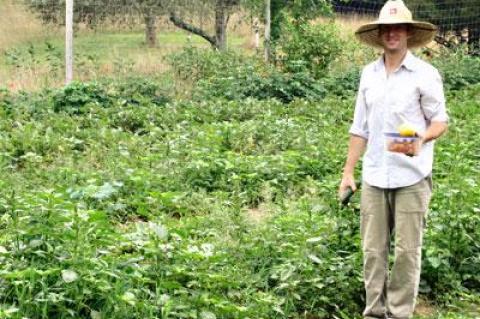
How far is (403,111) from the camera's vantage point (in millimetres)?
4926

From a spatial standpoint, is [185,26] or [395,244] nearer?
[395,244]

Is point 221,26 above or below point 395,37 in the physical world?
below

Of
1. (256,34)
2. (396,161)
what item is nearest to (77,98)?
(256,34)

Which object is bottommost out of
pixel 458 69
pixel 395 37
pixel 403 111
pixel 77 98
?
pixel 77 98

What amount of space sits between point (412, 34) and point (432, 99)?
55 centimetres

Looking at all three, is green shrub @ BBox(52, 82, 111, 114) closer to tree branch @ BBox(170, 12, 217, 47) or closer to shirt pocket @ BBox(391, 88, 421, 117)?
tree branch @ BBox(170, 12, 217, 47)

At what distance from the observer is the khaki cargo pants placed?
4.94 metres

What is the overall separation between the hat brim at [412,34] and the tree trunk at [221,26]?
9378 millimetres

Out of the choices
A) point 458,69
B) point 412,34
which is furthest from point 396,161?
point 458,69

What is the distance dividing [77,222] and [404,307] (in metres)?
2.03

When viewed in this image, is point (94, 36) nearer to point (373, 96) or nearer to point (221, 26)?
point (221, 26)

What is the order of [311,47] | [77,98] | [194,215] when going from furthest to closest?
[311,47], [77,98], [194,215]

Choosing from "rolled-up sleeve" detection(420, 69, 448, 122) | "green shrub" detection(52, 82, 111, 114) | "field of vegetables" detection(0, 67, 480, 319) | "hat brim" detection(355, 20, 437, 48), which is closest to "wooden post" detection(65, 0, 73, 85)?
"green shrub" detection(52, 82, 111, 114)

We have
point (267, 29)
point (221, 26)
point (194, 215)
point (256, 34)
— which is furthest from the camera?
point (256, 34)
